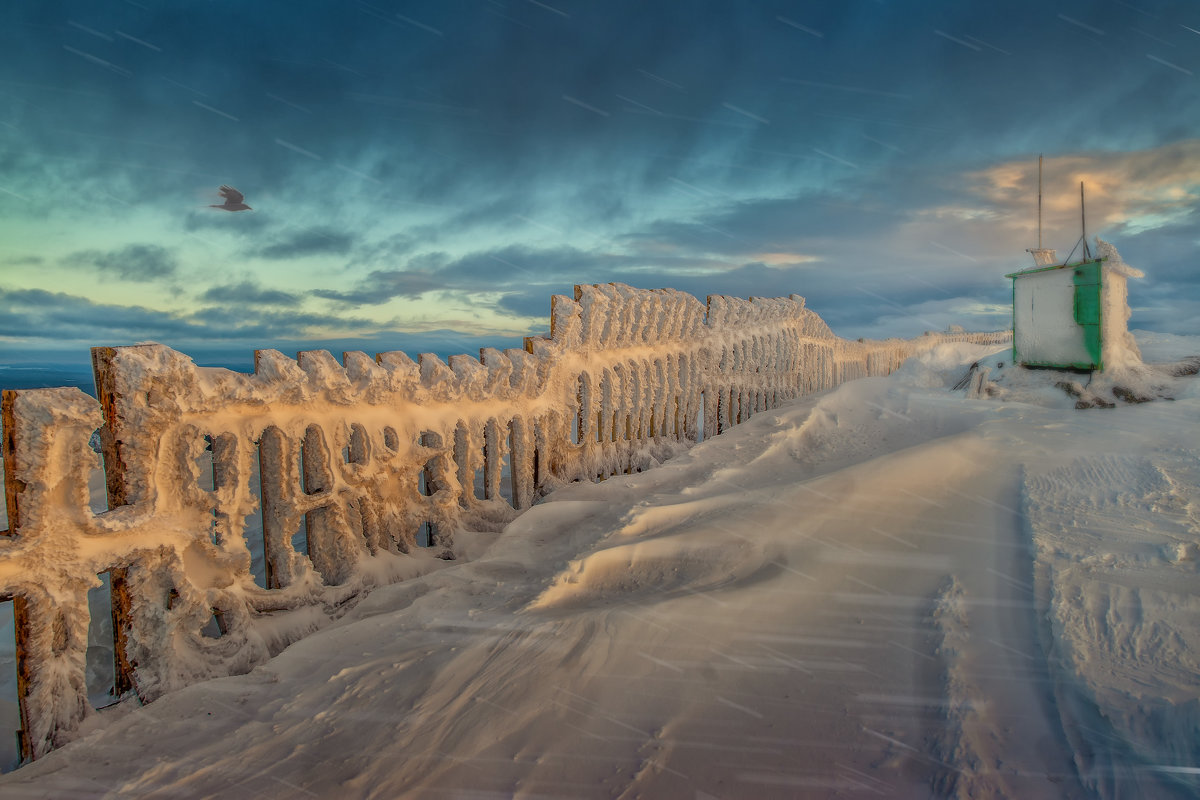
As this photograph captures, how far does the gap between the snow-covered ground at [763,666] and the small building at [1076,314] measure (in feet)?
20.0

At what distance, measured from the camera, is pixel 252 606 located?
321 cm

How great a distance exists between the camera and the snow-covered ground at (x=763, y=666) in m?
1.99

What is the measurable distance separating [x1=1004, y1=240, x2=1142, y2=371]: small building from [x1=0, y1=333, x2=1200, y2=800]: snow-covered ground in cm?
611

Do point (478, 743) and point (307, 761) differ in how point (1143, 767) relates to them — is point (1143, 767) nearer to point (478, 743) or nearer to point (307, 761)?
point (478, 743)

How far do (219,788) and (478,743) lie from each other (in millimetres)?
848

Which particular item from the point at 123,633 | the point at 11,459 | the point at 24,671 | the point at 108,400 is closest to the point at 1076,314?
the point at 108,400

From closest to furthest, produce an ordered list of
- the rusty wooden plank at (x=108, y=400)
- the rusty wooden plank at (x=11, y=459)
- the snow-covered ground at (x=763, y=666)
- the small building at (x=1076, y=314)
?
the snow-covered ground at (x=763, y=666)
the rusty wooden plank at (x=11, y=459)
the rusty wooden plank at (x=108, y=400)
the small building at (x=1076, y=314)

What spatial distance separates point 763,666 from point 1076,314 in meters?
10.3

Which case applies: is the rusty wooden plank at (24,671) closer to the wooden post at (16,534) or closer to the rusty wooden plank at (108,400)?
the wooden post at (16,534)

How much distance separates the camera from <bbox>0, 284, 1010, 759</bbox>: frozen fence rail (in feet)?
7.97

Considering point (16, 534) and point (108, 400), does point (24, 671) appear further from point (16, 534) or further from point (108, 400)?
point (108, 400)

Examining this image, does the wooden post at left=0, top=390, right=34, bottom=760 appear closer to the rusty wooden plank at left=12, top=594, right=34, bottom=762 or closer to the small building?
the rusty wooden plank at left=12, top=594, right=34, bottom=762

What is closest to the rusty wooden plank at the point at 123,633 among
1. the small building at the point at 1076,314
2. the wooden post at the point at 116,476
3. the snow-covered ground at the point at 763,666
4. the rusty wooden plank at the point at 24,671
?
the wooden post at the point at 116,476

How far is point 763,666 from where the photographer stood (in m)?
2.53
